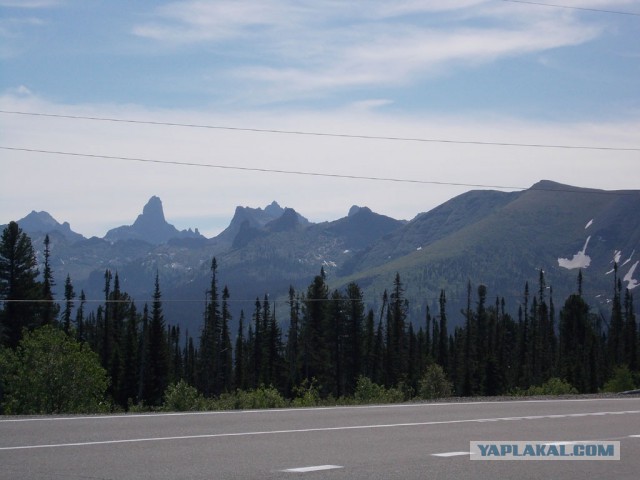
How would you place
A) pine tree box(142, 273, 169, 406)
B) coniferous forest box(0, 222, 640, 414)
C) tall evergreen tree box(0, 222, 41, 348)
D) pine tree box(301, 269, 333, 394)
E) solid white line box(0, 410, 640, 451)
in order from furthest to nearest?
pine tree box(301, 269, 333, 394) < pine tree box(142, 273, 169, 406) < tall evergreen tree box(0, 222, 41, 348) < coniferous forest box(0, 222, 640, 414) < solid white line box(0, 410, 640, 451)

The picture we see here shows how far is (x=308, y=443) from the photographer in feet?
44.7

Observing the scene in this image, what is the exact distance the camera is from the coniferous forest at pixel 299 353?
54.4m

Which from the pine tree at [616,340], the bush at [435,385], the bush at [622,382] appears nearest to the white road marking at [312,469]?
the bush at [435,385]

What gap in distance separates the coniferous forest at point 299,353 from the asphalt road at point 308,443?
32.8 metres

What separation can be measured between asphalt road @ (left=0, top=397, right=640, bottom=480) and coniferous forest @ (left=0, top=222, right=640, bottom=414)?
3277 cm

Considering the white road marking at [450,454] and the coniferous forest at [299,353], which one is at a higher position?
the white road marking at [450,454]

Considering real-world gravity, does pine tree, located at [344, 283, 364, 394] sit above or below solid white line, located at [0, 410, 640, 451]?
below

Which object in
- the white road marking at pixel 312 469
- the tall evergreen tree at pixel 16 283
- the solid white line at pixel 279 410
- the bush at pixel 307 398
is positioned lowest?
the bush at pixel 307 398

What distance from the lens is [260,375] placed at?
11112cm

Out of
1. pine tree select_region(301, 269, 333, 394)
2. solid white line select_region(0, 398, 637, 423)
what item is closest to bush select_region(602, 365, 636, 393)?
pine tree select_region(301, 269, 333, 394)

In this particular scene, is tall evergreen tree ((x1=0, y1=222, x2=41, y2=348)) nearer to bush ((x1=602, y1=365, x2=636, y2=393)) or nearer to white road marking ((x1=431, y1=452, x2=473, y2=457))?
bush ((x1=602, y1=365, x2=636, y2=393))

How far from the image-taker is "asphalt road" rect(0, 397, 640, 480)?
10891 mm

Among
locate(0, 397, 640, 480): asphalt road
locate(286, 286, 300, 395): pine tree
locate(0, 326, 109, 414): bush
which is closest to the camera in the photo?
locate(0, 397, 640, 480): asphalt road

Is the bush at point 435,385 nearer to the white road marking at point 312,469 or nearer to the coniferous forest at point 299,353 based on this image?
the coniferous forest at point 299,353
